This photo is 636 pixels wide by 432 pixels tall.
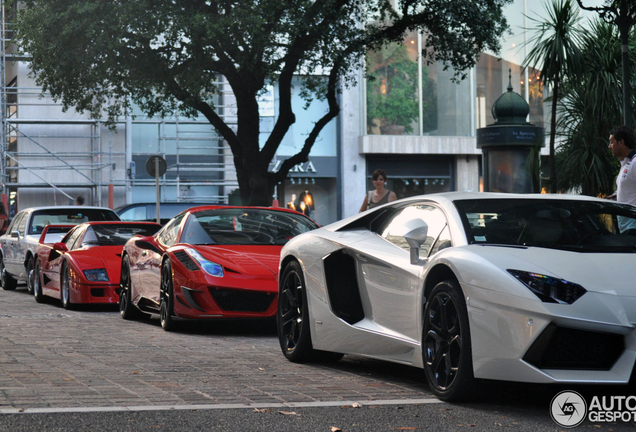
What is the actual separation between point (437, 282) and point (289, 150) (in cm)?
3215

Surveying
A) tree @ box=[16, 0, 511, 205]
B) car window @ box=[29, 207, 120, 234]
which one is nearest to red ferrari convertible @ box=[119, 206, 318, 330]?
car window @ box=[29, 207, 120, 234]

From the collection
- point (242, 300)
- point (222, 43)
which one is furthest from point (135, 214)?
point (242, 300)

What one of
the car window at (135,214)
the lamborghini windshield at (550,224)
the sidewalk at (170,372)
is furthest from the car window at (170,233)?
the car window at (135,214)

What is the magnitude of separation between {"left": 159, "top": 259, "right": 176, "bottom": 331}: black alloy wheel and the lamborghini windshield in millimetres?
4509

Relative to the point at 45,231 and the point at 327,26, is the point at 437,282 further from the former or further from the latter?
the point at 327,26

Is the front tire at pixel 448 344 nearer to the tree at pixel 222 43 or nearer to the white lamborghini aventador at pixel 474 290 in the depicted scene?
the white lamborghini aventador at pixel 474 290

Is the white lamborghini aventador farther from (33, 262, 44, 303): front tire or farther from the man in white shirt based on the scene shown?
(33, 262, 44, 303): front tire

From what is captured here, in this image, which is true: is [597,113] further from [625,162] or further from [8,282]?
[8,282]

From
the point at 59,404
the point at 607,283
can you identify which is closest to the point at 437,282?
the point at 607,283

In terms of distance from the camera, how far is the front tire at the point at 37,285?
14.7 metres

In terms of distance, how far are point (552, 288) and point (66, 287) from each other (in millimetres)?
9576

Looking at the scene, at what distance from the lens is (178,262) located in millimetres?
9820

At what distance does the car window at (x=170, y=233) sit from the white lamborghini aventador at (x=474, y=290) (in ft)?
10.5

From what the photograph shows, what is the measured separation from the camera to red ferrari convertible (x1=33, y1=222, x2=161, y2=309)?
12867 mm
